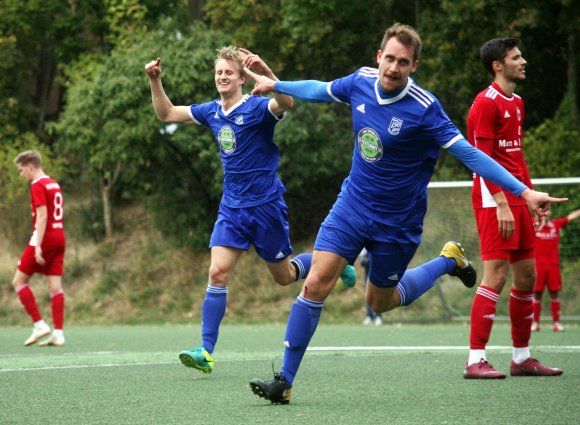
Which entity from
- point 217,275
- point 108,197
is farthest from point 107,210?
point 217,275

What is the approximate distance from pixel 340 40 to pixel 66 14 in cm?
A: 802

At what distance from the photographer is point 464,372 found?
7.69 metres

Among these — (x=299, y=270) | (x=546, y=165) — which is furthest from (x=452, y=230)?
(x=299, y=270)

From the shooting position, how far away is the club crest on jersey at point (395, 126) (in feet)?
20.7

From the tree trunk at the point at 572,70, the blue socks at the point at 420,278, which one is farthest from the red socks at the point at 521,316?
the tree trunk at the point at 572,70

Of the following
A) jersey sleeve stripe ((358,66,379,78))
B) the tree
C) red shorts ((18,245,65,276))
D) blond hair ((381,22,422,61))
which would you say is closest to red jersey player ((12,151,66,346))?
red shorts ((18,245,65,276))

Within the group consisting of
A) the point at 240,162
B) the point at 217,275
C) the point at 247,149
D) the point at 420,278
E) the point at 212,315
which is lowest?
the point at 212,315

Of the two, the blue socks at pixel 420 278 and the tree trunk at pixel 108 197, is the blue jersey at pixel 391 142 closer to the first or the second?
the blue socks at pixel 420 278

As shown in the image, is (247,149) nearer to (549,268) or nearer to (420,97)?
(420,97)

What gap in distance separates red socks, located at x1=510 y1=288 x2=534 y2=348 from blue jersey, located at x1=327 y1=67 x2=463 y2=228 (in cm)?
175

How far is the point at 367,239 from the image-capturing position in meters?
6.51

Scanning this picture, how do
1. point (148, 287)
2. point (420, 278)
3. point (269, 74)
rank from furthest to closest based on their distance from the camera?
1. point (148, 287)
2. point (420, 278)
3. point (269, 74)

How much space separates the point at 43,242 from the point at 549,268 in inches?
294

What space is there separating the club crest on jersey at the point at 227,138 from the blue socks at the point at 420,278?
193 cm
